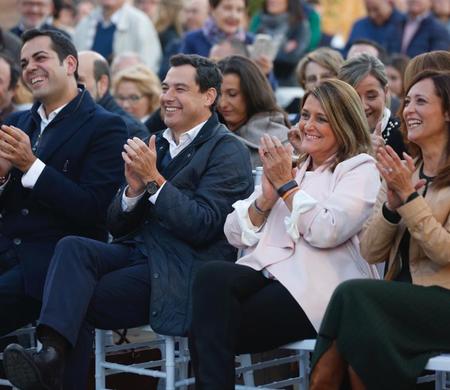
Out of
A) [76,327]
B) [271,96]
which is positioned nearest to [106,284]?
[76,327]

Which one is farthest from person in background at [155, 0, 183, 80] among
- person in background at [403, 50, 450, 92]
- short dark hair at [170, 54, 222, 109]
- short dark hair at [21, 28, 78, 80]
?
person in background at [403, 50, 450, 92]

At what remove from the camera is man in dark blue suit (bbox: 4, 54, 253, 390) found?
17.9 ft

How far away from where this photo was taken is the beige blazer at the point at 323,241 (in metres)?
5.10

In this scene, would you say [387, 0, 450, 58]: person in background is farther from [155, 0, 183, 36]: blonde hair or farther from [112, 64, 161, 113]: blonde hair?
[112, 64, 161, 113]: blonde hair

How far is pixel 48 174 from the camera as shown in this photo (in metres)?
5.99

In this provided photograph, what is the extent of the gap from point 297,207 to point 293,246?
0.20 meters

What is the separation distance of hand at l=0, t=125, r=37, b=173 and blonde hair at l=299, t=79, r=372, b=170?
1525 millimetres

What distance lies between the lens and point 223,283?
16.8 ft

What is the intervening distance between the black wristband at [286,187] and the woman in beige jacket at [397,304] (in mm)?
418

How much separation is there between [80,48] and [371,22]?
278cm

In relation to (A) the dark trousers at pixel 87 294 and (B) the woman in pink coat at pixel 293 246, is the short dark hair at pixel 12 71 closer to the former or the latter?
(A) the dark trousers at pixel 87 294

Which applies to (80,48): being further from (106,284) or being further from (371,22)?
(106,284)

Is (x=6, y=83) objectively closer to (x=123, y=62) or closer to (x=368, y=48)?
(x=123, y=62)

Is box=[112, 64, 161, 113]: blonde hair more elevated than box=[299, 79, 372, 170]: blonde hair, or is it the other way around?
box=[112, 64, 161, 113]: blonde hair
